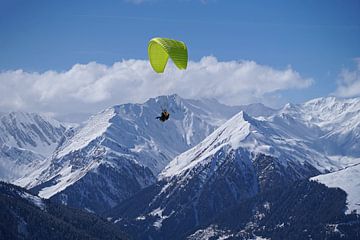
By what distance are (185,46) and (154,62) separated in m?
6.22

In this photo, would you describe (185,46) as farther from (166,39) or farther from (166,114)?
(166,114)

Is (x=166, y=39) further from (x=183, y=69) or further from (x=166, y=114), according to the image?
(x=166, y=114)

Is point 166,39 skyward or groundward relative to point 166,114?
skyward

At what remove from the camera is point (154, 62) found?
10212cm

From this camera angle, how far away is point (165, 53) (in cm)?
10056

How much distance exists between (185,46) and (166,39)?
11.8 feet

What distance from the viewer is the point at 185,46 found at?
325 ft

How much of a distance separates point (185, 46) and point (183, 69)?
552 centimetres

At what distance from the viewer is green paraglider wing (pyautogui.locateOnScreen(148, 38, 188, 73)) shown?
94250 millimetres

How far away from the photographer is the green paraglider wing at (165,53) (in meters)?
94.2

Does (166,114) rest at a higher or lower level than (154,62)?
lower

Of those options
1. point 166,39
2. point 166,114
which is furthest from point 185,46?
point 166,114

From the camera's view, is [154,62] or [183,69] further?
[154,62]

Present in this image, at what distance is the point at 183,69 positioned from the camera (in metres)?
95.2
